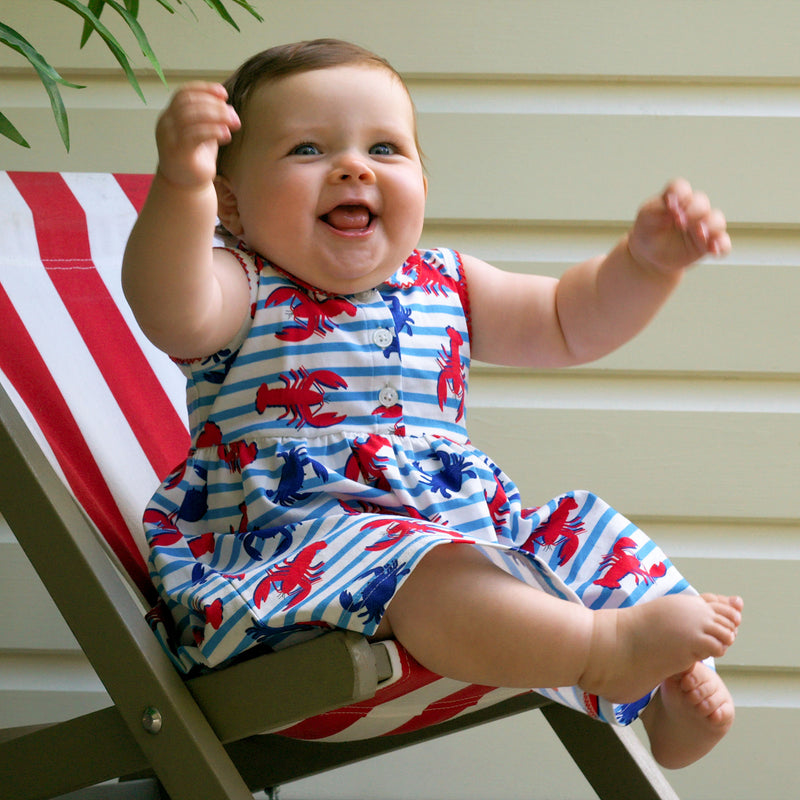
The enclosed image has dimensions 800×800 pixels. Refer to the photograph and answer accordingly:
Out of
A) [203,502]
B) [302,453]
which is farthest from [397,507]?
[203,502]

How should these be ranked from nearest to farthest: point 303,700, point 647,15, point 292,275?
point 303,700
point 292,275
point 647,15

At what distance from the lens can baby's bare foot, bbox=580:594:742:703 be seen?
0.87m

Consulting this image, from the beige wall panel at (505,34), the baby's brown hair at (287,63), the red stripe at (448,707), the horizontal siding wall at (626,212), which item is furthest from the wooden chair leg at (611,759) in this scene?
the beige wall panel at (505,34)

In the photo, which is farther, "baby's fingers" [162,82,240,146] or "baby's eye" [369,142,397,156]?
"baby's eye" [369,142,397,156]

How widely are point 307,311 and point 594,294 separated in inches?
12.2

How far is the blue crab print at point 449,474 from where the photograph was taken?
106cm

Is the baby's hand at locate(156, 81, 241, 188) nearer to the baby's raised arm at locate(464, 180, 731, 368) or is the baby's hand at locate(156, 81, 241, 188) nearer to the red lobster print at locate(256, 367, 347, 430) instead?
the red lobster print at locate(256, 367, 347, 430)

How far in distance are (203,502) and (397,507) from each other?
206mm

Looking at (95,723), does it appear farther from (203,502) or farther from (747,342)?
(747,342)

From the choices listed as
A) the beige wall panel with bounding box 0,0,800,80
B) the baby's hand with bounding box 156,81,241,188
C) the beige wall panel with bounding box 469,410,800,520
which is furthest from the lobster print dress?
the beige wall panel with bounding box 0,0,800,80

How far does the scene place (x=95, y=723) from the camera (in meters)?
0.95

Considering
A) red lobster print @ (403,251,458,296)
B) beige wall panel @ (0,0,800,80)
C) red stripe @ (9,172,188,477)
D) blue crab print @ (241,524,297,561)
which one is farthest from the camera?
beige wall panel @ (0,0,800,80)

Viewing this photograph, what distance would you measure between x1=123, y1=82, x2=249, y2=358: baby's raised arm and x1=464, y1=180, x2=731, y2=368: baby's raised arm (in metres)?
0.31

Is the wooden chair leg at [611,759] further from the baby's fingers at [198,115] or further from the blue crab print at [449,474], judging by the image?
the baby's fingers at [198,115]
